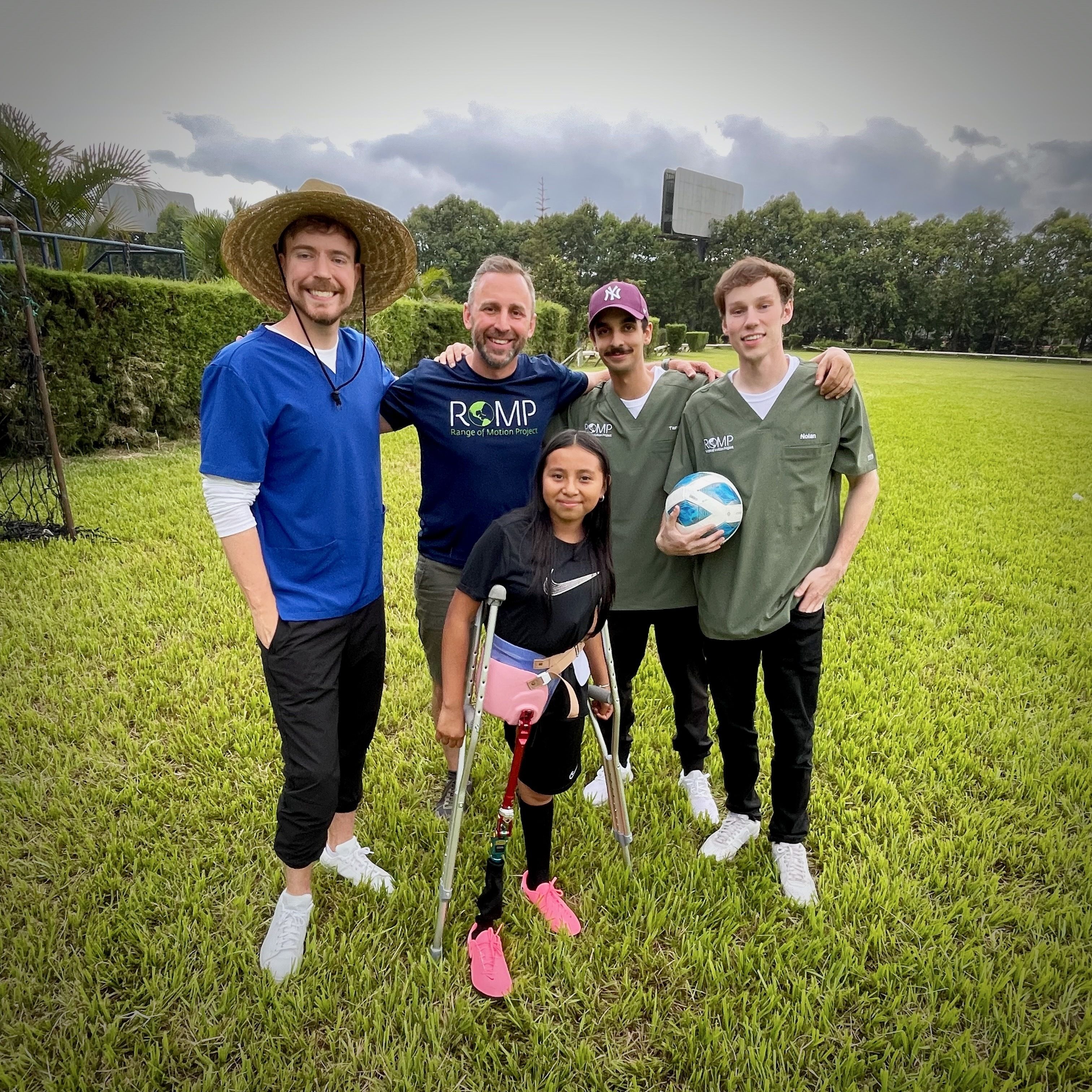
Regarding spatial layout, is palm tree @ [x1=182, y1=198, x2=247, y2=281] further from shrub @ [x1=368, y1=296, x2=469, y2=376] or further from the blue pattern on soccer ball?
the blue pattern on soccer ball

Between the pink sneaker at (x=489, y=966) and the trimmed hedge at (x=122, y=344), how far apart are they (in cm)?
822

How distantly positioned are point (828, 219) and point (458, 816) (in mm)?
79781

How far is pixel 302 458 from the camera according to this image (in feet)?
7.80

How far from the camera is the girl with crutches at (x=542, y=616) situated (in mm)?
2340

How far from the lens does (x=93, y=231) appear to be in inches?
504

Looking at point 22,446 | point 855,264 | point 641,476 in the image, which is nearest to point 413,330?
point 22,446

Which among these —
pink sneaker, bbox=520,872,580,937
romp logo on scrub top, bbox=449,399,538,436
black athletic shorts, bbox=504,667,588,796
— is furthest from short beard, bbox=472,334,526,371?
pink sneaker, bbox=520,872,580,937

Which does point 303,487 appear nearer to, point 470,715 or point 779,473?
point 470,715

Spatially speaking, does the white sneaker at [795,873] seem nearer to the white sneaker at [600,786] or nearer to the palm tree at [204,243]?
the white sneaker at [600,786]

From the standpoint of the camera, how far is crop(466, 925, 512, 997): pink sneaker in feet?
8.09

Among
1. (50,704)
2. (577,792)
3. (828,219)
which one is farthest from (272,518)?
(828,219)

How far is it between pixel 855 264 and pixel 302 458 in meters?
72.0

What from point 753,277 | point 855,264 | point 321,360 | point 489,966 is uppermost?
point 855,264

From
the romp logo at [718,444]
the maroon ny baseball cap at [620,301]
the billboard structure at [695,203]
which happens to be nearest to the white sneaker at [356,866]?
the romp logo at [718,444]
